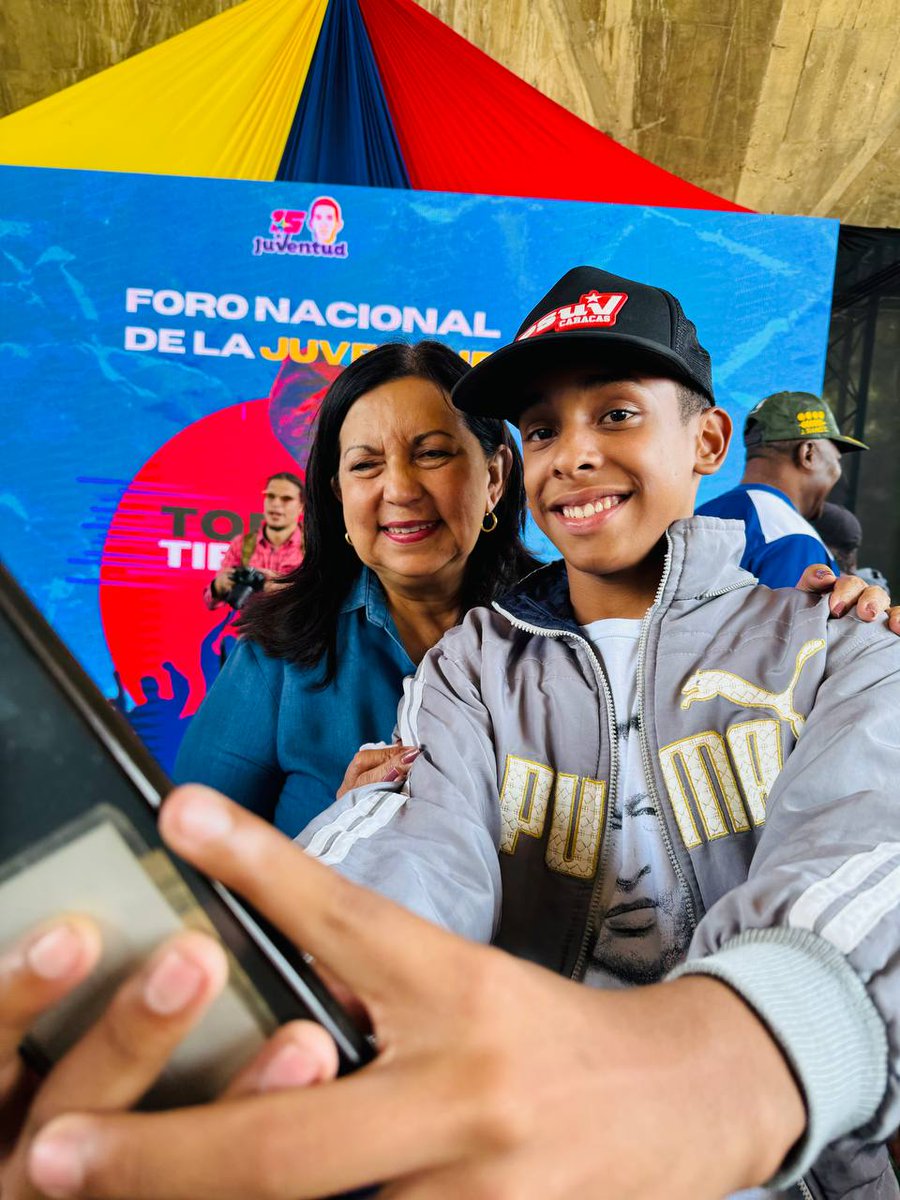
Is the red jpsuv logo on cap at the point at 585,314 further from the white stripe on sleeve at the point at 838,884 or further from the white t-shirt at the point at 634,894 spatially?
the white stripe on sleeve at the point at 838,884

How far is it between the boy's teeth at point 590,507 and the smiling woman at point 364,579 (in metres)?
0.56

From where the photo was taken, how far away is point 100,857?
0.84 ft

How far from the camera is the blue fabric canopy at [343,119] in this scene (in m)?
2.08

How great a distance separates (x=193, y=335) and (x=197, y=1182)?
190 centimetres

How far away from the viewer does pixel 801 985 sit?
39 cm

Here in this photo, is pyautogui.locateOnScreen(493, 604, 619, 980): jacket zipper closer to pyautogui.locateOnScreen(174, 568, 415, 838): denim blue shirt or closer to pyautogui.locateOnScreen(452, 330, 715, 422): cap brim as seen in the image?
pyautogui.locateOnScreen(452, 330, 715, 422): cap brim

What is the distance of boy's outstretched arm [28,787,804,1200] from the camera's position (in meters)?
0.26

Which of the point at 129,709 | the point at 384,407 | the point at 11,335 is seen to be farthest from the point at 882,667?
the point at 11,335

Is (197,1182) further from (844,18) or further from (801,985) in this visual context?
(844,18)

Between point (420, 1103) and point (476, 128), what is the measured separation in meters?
2.19

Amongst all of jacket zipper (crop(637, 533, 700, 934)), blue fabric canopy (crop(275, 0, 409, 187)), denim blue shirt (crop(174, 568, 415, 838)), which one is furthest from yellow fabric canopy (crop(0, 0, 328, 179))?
jacket zipper (crop(637, 533, 700, 934))

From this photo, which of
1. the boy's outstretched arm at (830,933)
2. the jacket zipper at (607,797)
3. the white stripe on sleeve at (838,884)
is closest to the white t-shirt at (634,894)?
Answer: the jacket zipper at (607,797)

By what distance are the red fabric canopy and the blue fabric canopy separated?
0.03 m

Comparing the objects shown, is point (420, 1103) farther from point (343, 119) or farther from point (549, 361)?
point (343, 119)
